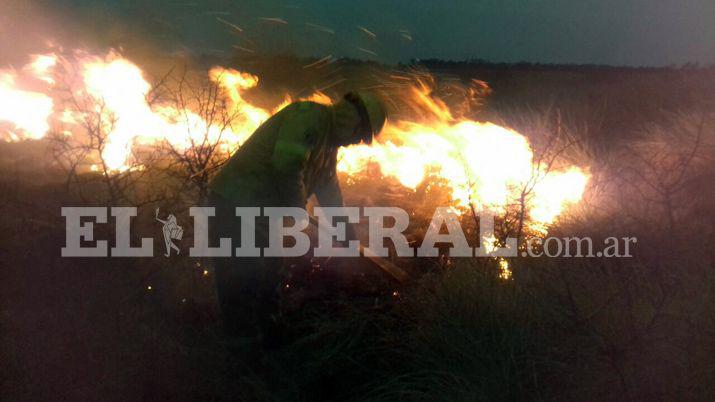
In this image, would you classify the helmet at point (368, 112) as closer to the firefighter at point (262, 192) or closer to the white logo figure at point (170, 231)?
the firefighter at point (262, 192)

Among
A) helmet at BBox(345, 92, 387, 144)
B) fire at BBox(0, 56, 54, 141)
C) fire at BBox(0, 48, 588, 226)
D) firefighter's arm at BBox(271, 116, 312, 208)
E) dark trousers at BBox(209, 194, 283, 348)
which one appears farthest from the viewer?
fire at BBox(0, 56, 54, 141)

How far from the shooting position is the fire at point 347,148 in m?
5.86

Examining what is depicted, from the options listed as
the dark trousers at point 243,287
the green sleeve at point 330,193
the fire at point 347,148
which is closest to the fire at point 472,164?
the fire at point 347,148

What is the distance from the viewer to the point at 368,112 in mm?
5137

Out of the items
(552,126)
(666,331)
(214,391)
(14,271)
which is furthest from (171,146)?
(666,331)

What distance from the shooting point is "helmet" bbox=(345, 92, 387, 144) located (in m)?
5.14

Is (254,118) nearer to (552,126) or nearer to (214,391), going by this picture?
(552,126)

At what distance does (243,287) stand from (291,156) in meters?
0.97

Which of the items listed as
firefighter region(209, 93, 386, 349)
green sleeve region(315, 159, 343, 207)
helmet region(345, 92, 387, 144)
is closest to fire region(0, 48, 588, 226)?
green sleeve region(315, 159, 343, 207)

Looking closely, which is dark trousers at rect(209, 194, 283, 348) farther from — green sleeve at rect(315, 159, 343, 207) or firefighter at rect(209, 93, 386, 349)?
green sleeve at rect(315, 159, 343, 207)

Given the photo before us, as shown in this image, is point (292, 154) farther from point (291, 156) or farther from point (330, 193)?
point (330, 193)

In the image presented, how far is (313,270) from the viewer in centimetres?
566

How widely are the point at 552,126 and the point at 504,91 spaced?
22407mm

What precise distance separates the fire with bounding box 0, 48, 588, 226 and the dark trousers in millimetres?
1713
